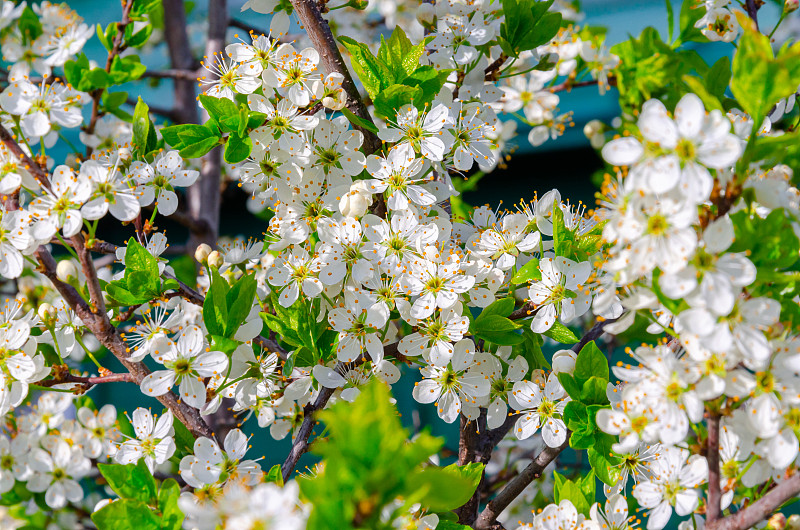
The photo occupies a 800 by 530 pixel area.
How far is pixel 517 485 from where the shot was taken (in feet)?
3.15

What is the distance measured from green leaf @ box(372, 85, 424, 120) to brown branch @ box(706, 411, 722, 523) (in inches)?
20.5

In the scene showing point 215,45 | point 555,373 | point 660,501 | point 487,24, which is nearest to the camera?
point 660,501

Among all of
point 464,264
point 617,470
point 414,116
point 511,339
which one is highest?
point 414,116

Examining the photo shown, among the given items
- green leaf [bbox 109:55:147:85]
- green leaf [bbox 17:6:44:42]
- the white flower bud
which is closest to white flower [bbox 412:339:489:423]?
the white flower bud

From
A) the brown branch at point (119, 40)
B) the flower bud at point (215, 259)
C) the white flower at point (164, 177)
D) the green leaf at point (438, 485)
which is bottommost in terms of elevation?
the flower bud at point (215, 259)

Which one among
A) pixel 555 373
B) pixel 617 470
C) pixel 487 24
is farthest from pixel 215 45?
pixel 617 470

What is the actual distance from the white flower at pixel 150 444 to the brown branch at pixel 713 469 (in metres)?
0.64

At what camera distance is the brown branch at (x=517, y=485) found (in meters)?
0.93

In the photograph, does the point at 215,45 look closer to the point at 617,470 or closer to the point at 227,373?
the point at 227,373

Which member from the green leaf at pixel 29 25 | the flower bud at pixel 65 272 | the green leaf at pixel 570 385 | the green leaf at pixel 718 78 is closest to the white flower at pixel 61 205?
the flower bud at pixel 65 272

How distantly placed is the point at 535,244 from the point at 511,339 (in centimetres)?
13

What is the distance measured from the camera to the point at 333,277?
2.85ft

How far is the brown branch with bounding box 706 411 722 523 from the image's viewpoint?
676 mm

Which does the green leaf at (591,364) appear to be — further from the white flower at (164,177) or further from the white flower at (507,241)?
the white flower at (164,177)
